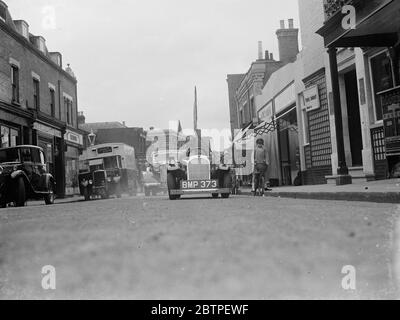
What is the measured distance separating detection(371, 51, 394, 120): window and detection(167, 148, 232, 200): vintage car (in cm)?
314

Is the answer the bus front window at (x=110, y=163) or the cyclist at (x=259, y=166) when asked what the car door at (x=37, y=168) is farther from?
the cyclist at (x=259, y=166)

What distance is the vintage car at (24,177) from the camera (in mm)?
4703

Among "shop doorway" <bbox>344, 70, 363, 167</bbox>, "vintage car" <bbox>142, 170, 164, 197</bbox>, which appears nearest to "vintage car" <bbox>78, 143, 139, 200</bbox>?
"vintage car" <bbox>142, 170, 164, 197</bbox>

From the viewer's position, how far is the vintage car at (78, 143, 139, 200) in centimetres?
596

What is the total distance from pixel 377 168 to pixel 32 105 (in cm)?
622

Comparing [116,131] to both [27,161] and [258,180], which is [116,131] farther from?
[258,180]

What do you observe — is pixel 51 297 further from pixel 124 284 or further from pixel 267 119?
pixel 267 119

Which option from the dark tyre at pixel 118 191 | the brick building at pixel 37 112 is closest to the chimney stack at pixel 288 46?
the dark tyre at pixel 118 191

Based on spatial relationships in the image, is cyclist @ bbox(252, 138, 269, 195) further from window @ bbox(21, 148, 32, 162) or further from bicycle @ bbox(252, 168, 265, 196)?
window @ bbox(21, 148, 32, 162)

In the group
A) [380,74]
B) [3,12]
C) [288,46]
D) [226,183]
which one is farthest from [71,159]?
[288,46]

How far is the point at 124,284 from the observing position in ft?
4.22

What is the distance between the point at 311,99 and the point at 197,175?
15.8ft

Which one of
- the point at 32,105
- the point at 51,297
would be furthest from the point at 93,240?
the point at 32,105

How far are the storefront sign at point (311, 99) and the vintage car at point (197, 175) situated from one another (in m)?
4.15
